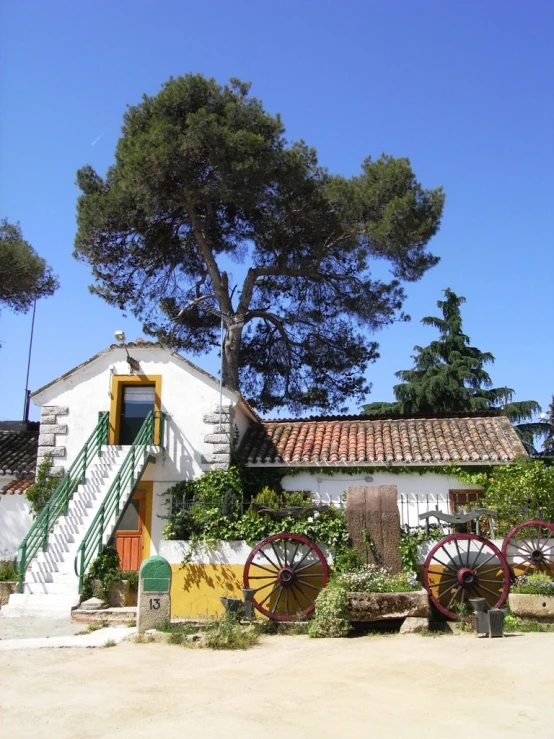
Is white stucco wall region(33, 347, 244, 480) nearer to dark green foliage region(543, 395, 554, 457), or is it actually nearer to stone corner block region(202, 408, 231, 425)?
stone corner block region(202, 408, 231, 425)

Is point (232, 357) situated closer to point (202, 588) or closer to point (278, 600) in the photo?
point (202, 588)

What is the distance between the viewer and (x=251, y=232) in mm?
21641

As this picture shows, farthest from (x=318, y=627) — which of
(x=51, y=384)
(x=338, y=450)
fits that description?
(x=51, y=384)

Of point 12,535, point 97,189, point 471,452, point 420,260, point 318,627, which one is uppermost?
point 97,189

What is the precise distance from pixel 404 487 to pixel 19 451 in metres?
9.50

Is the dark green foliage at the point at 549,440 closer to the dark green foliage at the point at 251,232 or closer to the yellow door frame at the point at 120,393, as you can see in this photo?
the dark green foliage at the point at 251,232

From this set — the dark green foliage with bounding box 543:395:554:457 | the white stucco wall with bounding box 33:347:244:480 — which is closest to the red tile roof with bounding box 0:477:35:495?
the white stucco wall with bounding box 33:347:244:480

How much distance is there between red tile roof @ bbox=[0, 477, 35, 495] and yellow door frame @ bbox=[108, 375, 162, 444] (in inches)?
84.4

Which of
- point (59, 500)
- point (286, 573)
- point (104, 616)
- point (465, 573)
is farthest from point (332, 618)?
point (59, 500)

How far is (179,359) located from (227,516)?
4100 millimetres

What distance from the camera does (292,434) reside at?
54.1 feet

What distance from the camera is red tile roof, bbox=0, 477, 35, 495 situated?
50.0 feet

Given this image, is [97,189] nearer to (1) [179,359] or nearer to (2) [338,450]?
(1) [179,359]

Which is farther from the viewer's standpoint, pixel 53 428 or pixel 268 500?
pixel 53 428
